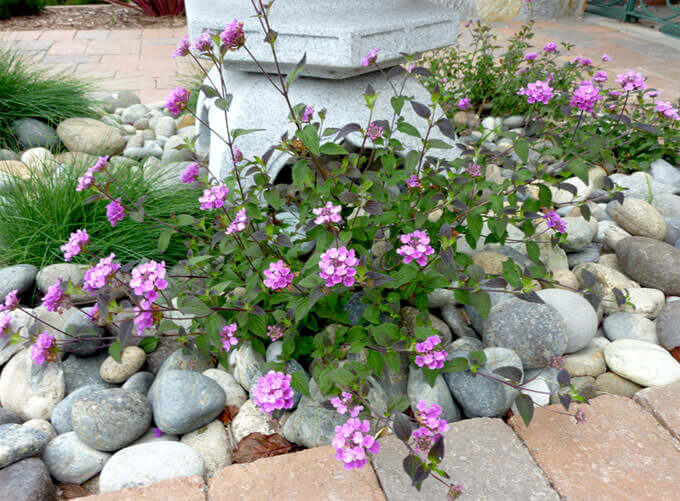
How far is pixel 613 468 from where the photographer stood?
52.1 inches

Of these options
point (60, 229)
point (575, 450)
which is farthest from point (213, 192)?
point (575, 450)

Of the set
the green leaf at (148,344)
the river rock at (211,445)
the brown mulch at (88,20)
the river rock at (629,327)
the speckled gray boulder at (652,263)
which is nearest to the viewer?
the river rock at (211,445)

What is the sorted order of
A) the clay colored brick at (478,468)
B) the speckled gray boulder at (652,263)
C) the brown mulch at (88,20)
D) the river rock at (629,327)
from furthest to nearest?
the brown mulch at (88,20) < the speckled gray boulder at (652,263) < the river rock at (629,327) < the clay colored brick at (478,468)

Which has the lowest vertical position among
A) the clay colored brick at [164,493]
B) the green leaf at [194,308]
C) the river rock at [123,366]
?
the river rock at [123,366]

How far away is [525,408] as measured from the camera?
1349mm

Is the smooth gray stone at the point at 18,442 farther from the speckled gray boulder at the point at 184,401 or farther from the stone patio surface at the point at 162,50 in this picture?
the stone patio surface at the point at 162,50

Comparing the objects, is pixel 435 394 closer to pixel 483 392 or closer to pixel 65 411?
pixel 483 392

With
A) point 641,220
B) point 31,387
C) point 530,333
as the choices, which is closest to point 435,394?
point 530,333

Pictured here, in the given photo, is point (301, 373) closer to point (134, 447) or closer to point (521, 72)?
point (134, 447)

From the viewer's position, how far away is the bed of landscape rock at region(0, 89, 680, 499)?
4.74 feet

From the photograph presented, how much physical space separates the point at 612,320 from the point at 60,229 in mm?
2080

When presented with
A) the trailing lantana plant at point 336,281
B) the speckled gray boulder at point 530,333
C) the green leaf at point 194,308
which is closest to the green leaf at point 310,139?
the trailing lantana plant at point 336,281

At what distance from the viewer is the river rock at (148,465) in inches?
53.5

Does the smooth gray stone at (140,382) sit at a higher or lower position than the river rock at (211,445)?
higher
